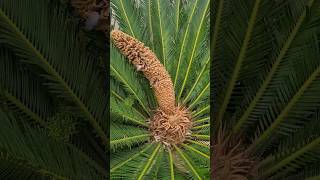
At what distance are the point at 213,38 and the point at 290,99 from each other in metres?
0.40

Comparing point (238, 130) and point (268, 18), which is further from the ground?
point (268, 18)

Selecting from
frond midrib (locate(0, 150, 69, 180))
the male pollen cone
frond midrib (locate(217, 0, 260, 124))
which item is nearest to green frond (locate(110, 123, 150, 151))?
the male pollen cone

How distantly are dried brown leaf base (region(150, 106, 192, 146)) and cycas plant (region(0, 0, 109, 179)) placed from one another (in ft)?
1.39

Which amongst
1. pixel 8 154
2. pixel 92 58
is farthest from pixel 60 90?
pixel 8 154

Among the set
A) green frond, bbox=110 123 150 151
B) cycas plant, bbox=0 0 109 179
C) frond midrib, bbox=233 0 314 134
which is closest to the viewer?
green frond, bbox=110 123 150 151

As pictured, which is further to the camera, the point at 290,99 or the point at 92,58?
the point at 290,99

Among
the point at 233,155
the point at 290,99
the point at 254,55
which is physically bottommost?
the point at 233,155

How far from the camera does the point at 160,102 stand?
1836 millimetres

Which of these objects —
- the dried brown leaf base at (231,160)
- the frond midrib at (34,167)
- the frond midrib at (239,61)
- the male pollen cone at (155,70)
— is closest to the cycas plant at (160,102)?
the male pollen cone at (155,70)

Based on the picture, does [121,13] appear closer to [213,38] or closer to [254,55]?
[213,38]

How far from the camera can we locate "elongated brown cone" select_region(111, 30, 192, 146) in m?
1.81

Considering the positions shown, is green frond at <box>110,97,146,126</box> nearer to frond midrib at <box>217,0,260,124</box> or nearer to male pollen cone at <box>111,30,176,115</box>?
male pollen cone at <box>111,30,176,115</box>

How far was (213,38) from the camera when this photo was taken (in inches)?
98.3

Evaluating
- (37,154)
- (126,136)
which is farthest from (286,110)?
(37,154)
